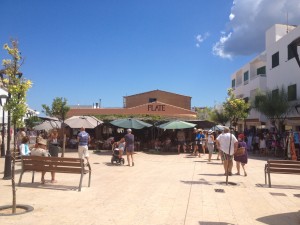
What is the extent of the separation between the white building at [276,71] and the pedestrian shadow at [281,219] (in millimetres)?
15363

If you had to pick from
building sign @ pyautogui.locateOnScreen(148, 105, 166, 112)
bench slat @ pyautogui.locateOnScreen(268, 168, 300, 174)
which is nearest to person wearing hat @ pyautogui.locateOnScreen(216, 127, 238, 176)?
bench slat @ pyautogui.locateOnScreen(268, 168, 300, 174)

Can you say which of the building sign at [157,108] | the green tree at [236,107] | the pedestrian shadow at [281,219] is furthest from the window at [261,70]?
the pedestrian shadow at [281,219]

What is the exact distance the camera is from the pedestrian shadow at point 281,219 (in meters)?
6.34

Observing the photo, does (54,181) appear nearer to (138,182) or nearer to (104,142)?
(138,182)

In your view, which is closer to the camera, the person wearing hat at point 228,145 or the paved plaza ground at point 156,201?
the paved plaza ground at point 156,201

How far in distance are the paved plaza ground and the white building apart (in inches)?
515

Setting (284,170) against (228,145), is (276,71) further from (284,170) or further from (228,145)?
(284,170)

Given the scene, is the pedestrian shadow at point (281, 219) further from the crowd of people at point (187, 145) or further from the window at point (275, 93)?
the window at point (275, 93)

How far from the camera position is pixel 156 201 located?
788 centimetres

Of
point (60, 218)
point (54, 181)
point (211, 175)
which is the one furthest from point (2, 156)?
point (60, 218)

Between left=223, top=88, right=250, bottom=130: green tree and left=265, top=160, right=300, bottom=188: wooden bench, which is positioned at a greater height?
left=223, top=88, right=250, bottom=130: green tree

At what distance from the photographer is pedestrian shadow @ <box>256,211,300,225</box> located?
634 centimetres

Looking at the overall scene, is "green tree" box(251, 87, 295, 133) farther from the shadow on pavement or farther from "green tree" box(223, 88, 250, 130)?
the shadow on pavement

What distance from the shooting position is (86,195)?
8.37m
